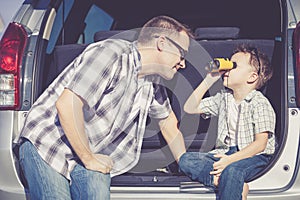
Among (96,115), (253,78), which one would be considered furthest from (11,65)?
(253,78)

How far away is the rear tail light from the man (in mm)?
187

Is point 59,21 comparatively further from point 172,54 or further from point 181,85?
point 172,54

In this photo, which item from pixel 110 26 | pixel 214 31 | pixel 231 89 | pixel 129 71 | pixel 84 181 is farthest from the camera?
pixel 110 26

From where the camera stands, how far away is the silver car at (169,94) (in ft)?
9.45

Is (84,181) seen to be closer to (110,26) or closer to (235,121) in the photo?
(235,121)

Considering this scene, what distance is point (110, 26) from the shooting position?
5223 millimetres

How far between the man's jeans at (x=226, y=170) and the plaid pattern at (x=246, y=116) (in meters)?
0.06

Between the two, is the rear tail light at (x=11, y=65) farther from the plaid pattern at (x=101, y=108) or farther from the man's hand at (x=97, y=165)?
the man's hand at (x=97, y=165)

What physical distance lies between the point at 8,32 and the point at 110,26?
207cm

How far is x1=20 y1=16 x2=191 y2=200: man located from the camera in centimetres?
278

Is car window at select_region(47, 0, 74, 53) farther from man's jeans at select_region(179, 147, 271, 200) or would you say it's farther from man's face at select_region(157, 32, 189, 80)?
man's jeans at select_region(179, 147, 271, 200)

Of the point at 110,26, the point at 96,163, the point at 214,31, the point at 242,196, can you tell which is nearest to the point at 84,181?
the point at 96,163

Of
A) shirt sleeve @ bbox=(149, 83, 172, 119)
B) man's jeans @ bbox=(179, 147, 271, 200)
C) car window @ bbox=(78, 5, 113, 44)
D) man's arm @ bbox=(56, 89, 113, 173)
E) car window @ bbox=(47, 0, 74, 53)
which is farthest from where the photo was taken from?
car window @ bbox=(78, 5, 113, 44)

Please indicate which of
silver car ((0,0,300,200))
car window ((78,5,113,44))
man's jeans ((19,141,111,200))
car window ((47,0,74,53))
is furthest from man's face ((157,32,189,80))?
car window ((78,5,113,44))
